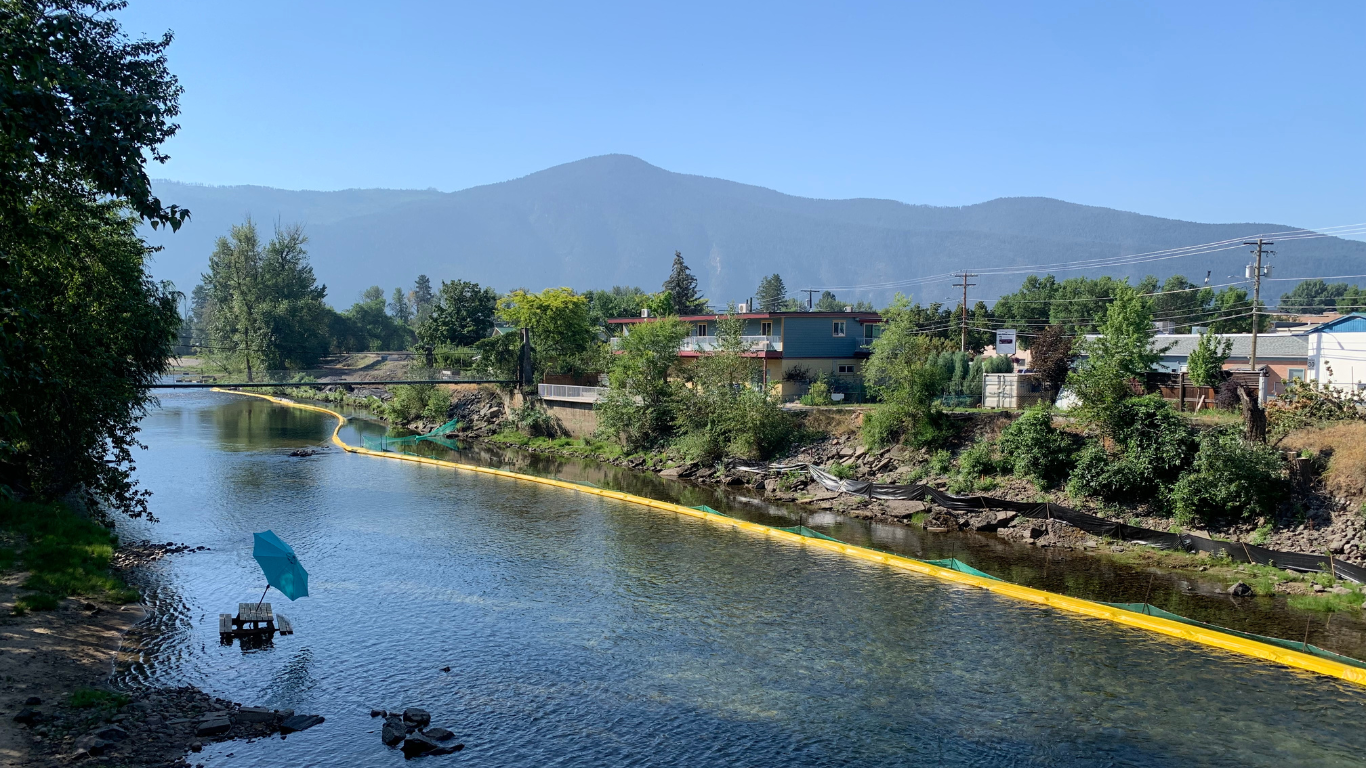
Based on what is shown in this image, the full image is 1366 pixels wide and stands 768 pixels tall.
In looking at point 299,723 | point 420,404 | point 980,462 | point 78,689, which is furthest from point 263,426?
point 299,723

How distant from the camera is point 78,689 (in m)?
17.1

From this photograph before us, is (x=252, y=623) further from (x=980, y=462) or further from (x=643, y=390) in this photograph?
(x=643, y=390)

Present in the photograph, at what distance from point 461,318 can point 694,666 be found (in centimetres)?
7424

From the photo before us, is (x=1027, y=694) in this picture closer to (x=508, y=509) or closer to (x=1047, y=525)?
(x=1047, y=525)

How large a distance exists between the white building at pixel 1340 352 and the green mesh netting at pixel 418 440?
54680mm

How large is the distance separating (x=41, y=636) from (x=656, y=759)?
46.5 ft

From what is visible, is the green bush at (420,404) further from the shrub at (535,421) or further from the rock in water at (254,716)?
the rock in water at (254,716)

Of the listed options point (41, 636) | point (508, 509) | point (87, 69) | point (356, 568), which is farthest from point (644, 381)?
point (41, 636)

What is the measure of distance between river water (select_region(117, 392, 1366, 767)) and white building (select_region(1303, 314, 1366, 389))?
2873 cm

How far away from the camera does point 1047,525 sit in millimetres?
32938

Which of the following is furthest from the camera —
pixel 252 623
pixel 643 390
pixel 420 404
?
pixel 420 404

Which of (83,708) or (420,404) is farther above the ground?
(420,404)

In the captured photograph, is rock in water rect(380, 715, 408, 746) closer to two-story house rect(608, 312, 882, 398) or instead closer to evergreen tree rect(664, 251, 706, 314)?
two-story house rect(608, 312, 882, 398)

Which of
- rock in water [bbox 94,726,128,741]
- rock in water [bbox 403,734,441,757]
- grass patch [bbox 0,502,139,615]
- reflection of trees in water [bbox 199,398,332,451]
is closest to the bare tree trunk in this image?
rock in water [bbox 403,734,441,757]
